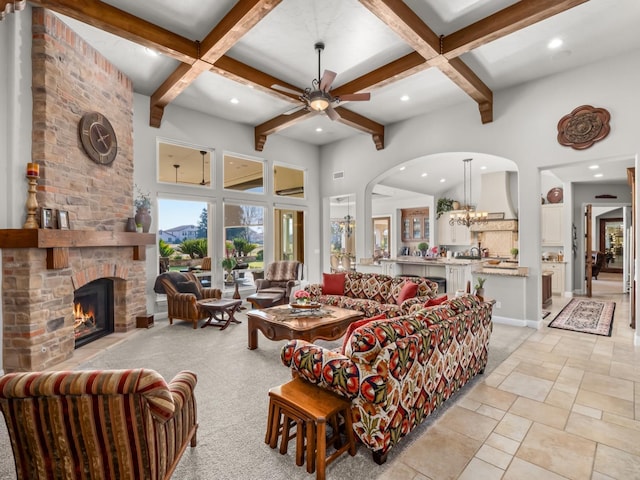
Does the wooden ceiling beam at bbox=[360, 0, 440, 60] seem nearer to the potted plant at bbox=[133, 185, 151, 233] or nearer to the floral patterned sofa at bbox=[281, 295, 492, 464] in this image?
the floral patterned sofa at bbox=[281, 295, 492, 464]

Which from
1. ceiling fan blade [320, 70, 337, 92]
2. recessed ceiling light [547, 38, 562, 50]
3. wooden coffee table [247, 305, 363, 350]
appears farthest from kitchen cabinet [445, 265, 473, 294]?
ceiling fan blade [320, 70, 337, 92]

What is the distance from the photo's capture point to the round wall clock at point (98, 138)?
4.02 metres

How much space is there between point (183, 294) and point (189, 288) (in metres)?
0.26

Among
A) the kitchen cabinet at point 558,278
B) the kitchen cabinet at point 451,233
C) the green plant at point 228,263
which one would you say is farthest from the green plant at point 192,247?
the kitchen cabinet at point 558,278

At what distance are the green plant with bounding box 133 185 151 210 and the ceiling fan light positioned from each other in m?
3.12

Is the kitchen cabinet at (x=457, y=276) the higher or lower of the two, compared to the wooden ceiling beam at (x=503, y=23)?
lower

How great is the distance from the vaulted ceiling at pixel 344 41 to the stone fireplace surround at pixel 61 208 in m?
0.44

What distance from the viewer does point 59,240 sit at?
350cm

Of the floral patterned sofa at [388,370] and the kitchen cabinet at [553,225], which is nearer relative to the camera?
the floral patterned sofa at [388,370]

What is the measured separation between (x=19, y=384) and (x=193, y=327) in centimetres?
396

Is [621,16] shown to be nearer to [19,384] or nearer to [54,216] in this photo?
[19,384]

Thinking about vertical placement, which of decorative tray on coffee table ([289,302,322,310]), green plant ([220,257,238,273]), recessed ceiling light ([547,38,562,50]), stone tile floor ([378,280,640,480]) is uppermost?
recessed ceiling light ([547,38,562,50])

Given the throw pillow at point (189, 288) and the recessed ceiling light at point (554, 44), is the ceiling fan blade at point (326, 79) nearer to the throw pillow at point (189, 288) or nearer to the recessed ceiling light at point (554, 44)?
the recessed ceiling light at point (554, 44)

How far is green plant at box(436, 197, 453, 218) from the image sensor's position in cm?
1032
